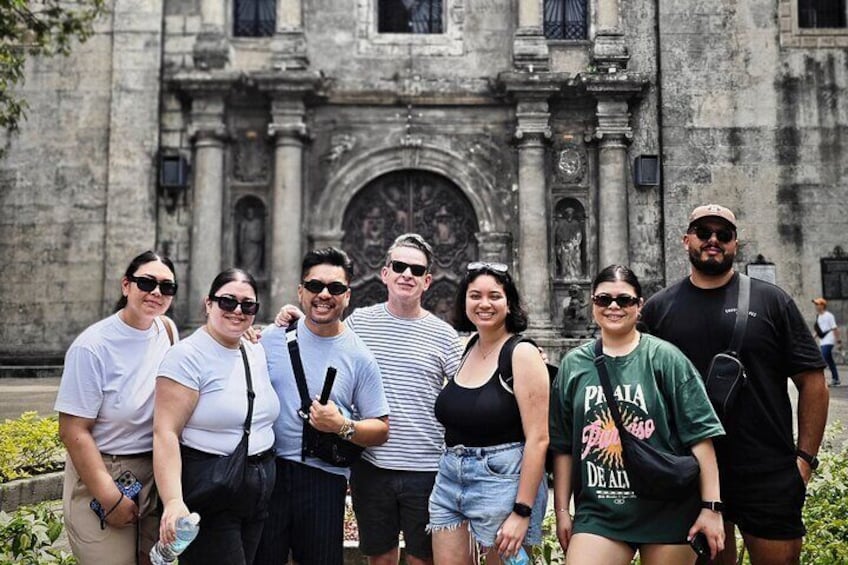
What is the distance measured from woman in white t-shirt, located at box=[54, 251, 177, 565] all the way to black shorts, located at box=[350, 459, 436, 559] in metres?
1.05

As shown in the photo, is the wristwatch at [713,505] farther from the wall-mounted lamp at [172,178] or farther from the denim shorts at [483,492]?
the wall-mounted lamp at [172,178]

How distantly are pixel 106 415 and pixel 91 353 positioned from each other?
295 mm

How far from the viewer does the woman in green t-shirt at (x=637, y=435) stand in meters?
3.48

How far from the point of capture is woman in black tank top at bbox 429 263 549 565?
11.9 feet

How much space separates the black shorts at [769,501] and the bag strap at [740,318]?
60 cm

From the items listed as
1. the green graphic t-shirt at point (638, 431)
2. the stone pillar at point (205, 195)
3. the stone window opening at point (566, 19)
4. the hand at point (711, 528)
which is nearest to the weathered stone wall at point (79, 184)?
the stone pillar at point (205, 195)

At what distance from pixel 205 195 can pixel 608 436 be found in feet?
39.5

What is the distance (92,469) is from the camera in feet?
11.7

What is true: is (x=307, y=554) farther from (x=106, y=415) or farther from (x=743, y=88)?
(x=743, y=88)

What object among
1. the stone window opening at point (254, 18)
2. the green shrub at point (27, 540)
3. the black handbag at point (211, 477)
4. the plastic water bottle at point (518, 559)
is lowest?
the green shrub at point (27, 540)

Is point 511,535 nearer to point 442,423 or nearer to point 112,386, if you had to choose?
point 442,423

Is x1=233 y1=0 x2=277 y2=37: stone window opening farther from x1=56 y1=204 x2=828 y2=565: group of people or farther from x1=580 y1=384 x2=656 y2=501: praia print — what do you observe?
x1=580 y1=384 x2=656 y2=501: praia print

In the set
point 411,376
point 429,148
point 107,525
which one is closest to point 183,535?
point 107,525

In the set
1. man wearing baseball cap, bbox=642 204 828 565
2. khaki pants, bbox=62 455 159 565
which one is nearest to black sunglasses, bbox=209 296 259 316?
khaki pants, bbox=62 455 159 565
